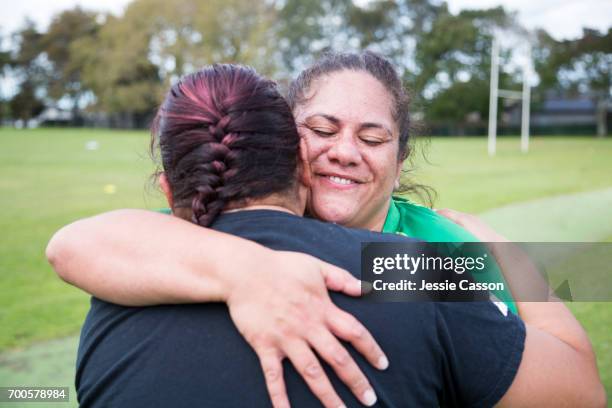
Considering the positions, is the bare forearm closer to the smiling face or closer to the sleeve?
the sleeve

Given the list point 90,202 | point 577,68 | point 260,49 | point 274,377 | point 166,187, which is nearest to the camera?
point 274,377

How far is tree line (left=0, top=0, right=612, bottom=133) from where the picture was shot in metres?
58.4

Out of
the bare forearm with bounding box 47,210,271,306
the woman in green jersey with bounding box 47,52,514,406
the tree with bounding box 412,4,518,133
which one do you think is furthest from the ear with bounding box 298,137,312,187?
the tree with bounding box 412,4,518,133

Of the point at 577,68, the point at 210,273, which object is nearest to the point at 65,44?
the point at 577,68

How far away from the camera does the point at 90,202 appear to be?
1226cm

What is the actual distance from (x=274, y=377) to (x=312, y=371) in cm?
8

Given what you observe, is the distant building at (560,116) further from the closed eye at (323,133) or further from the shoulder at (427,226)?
the closed eye at (323,133)

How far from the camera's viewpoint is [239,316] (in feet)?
4.24

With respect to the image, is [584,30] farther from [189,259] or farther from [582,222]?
[189,259]

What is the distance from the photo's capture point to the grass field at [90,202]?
5098mm

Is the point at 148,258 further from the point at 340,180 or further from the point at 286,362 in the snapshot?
the point at 340,180

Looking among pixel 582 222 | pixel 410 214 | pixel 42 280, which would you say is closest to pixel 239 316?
pixel 410 214

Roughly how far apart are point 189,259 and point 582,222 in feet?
30.0

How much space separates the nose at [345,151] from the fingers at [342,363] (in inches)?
47.0
